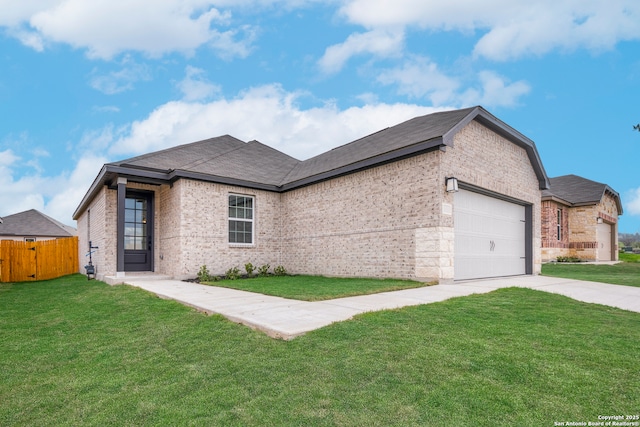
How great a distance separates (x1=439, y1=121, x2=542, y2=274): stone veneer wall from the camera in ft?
31.3

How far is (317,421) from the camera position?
91.9 inches

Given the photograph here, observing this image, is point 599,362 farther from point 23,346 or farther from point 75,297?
point 75,297

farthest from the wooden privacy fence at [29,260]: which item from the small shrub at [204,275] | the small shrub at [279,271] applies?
the small shrub at [279,271]

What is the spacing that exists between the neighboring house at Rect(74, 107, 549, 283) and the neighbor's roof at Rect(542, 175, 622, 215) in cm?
A: 1145

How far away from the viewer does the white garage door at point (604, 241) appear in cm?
2220

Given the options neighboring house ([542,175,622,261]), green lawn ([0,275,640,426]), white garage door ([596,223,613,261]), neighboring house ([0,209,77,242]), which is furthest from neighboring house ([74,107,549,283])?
neighboring house ([0,209,77,242])

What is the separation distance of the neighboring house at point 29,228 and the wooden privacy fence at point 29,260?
21215mm

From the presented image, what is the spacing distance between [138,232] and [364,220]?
27.3 ft

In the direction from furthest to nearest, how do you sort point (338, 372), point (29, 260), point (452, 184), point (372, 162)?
point (29, 260), point (372, 162), point (452, 184), point (338, 372)

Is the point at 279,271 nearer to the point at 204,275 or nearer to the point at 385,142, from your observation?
the point at 204,275

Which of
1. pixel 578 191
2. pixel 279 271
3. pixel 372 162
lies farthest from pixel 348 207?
pixel 578 191

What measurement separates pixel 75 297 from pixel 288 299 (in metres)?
5.55

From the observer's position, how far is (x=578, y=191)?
23031 millimetres

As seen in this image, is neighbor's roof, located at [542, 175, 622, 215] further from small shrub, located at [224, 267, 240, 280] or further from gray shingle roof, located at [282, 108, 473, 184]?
small shrub, located at [224, 267, 240, 280]
